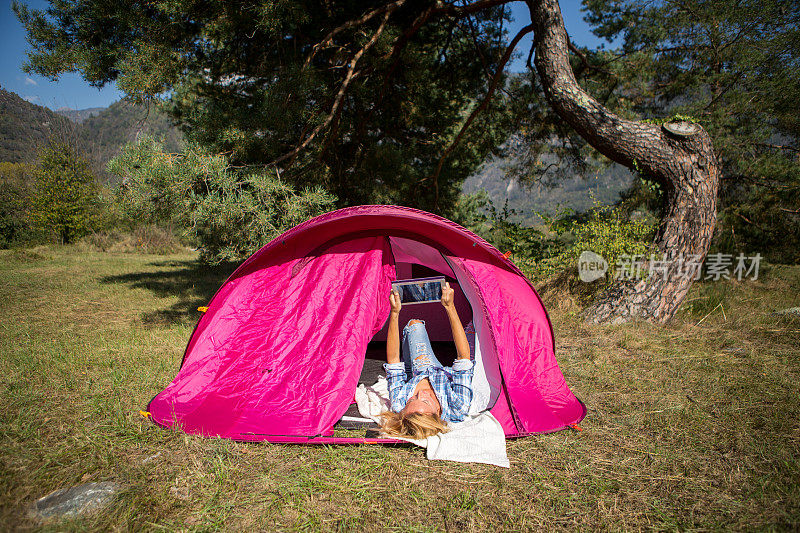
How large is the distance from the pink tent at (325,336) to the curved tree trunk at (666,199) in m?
2.50

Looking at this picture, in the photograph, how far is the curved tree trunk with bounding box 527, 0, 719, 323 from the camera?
15.6 ft

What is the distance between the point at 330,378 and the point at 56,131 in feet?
75.7

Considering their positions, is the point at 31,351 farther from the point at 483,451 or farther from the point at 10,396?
the point at 483,451

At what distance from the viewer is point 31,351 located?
400 centimetres

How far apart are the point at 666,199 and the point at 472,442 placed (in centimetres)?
427

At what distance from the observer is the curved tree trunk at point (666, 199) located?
4.75 m

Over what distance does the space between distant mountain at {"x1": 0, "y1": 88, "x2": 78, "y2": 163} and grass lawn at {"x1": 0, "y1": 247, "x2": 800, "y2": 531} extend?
17.3m

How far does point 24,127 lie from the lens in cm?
2319

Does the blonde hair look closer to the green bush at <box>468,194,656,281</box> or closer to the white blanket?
the white blanket

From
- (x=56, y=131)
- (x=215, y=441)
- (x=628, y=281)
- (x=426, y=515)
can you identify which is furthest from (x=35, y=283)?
(x=56, y=131)

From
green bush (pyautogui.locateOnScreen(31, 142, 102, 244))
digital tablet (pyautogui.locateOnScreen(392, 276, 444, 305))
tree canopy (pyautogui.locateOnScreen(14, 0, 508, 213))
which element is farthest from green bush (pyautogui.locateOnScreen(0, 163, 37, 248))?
digital tablet (pyautogui.locateOnScreen(392, 276, 444, 305))

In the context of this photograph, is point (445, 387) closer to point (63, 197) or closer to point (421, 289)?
point (421, 289)

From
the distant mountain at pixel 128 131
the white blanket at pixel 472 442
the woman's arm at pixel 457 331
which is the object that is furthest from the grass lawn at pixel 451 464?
the distant mountain at pixel 128 131

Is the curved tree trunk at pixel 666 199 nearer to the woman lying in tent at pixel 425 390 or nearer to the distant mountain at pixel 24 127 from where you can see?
the woman lying in tent at pixel 425 390
